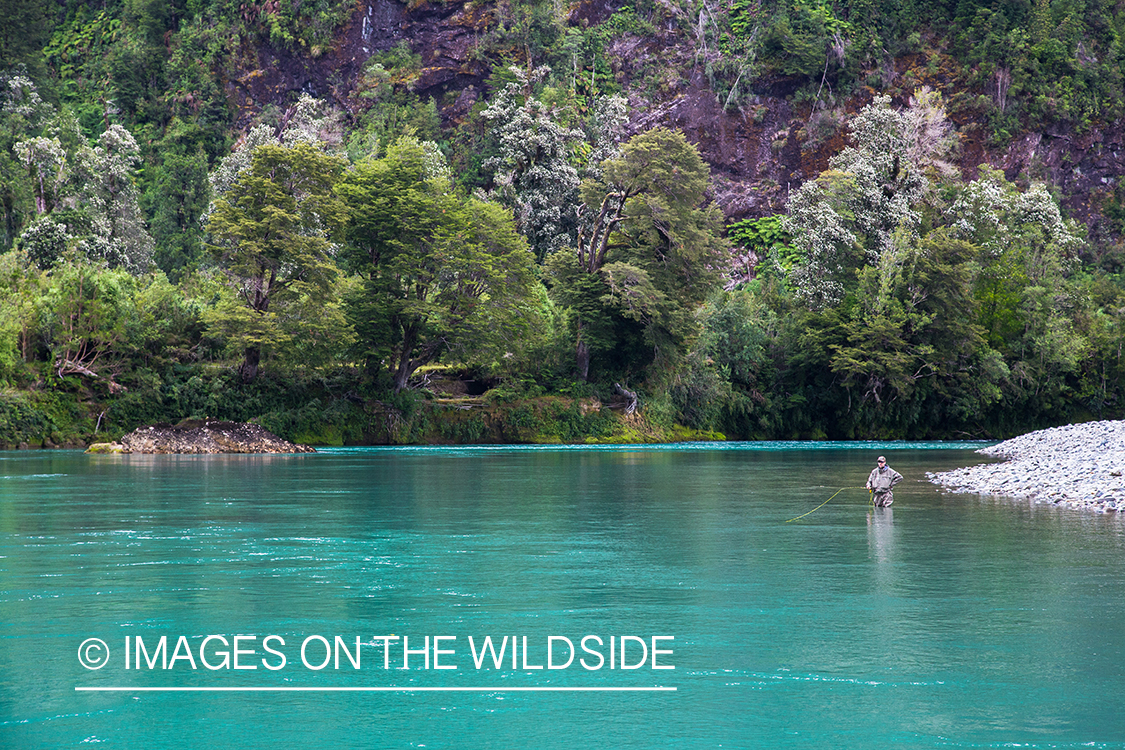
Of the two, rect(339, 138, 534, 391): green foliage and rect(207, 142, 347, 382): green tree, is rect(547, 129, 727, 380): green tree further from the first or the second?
rect(207, 142, 347, 382): green tree

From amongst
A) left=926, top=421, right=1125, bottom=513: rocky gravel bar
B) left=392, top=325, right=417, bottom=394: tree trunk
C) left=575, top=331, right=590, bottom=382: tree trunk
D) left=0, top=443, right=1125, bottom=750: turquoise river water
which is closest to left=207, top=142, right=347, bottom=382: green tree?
left=392, top=325, right=417, bottom=394: tree trunk

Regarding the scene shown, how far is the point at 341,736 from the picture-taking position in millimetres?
7570

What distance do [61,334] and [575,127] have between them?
38644mm

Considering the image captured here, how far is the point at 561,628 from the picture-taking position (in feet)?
35.2

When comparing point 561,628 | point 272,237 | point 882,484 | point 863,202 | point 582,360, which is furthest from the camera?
point 863,202

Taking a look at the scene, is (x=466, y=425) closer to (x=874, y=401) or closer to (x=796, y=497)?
(x=874, y=401)

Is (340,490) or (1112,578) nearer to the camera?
(1112,578)

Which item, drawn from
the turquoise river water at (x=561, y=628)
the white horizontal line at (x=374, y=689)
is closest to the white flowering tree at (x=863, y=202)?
the turquoise river water at (x=561, y=628)

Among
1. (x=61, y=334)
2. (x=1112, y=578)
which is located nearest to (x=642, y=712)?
(x=1112, y=578)

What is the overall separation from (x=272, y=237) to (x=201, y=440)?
1076 cm

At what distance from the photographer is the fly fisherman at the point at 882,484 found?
22.0 metres

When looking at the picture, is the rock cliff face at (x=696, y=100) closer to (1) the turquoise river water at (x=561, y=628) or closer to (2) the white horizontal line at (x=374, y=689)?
(1) the turquoise river water at (x=561, y=628)

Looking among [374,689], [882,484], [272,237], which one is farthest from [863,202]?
[374,689]

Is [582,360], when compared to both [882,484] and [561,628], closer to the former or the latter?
[882,484]
